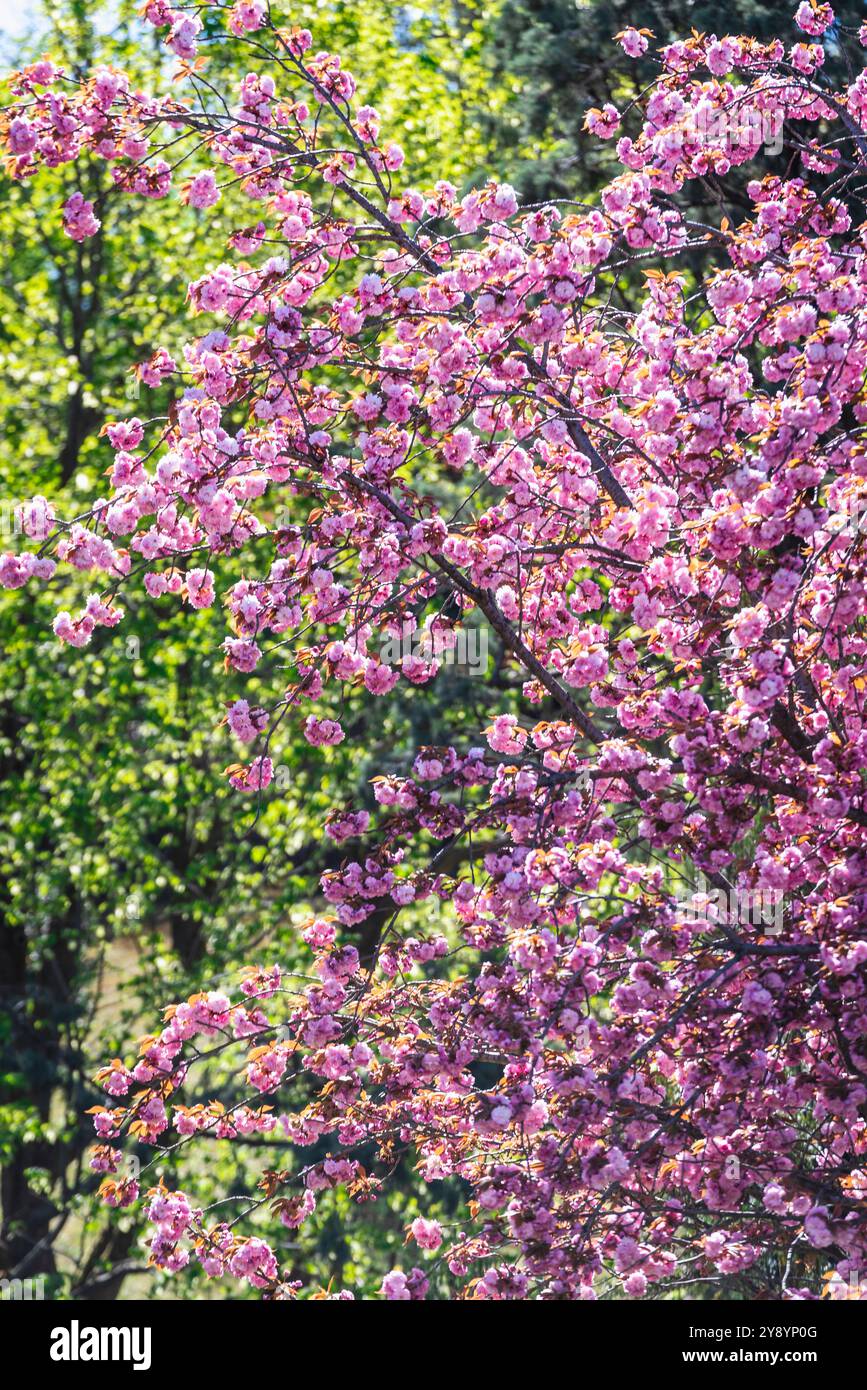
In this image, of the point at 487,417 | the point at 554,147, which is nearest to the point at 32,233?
the point at 554,147

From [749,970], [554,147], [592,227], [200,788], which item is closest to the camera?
[749,970]

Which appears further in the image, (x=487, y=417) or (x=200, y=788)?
(x=200, y=788)

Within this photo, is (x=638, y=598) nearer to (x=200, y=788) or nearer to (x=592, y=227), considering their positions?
(x=592, y=227)

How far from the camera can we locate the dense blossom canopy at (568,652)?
362cm

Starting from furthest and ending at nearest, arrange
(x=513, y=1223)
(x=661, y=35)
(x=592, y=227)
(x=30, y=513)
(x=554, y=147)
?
1. (x=554, y=147)
2. (x=661, y=35)
3. (x=592, y=227)
4. (x=30, y=513)
5. (x=513, y=1223)

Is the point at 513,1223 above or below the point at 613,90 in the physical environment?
below

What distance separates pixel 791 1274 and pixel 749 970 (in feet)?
4.62

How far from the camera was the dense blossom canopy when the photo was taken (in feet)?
11.9

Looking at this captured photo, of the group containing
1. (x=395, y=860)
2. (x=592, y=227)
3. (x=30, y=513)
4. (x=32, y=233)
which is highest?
(x=32, y=233)

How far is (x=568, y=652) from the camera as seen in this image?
4.18 meters

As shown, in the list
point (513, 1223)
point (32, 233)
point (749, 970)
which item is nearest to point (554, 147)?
point (32, 233)

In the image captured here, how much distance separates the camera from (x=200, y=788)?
31.9 ft

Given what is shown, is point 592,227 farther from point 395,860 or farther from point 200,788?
point 200,788

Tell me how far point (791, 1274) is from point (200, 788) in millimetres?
5845
